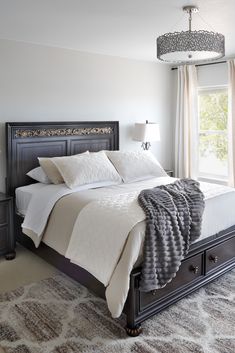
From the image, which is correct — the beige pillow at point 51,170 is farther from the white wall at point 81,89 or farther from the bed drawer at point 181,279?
the bed drawer at point 181,279

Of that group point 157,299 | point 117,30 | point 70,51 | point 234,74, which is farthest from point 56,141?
point 234,74

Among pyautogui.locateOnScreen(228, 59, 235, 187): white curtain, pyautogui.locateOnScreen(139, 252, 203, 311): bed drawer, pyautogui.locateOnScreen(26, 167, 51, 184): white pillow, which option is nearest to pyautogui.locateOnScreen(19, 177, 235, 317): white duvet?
pyautogui.locateOnScreen(139, 252, 203, 311): bed drawer

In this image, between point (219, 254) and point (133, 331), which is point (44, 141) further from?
point (133, 331)

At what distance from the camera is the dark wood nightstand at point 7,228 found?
129 inches

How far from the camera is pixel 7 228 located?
3.31 m

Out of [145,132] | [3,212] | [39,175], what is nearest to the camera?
[3,212]

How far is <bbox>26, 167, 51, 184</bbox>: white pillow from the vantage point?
3.51m

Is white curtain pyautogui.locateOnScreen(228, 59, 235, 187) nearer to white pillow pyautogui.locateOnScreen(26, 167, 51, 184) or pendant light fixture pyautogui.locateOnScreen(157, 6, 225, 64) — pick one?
pendant light fixture pyautogui.locateOnScreen(157, 6, 225, 64)

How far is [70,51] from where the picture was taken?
13.3ft

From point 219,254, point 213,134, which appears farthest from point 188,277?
point 213,134

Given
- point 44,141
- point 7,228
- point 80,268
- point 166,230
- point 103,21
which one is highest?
point 103,21

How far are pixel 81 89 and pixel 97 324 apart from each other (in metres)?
2.92

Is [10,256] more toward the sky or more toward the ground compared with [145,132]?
more toward the ground

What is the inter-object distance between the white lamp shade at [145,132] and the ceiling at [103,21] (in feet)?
3.57
